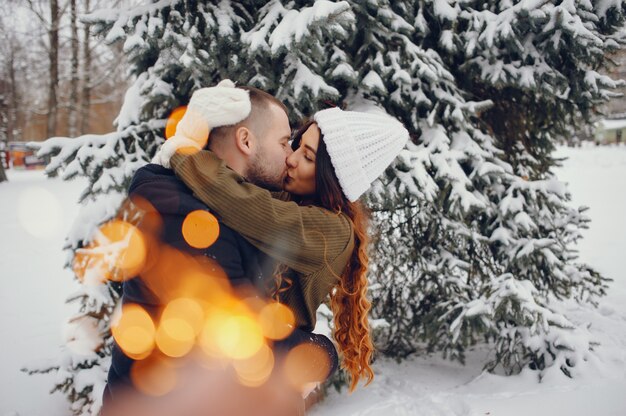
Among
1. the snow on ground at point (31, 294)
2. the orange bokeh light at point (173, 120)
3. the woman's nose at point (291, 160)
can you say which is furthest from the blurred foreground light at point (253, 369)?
the snow on ground at point (31, 294)

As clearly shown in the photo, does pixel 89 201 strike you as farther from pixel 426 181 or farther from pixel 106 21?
pixel 426 181

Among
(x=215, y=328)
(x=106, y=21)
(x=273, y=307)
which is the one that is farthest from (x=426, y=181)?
(x=106, y=21)

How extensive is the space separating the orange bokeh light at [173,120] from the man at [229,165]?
1.70 meters

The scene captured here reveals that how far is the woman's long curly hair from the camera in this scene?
6.39 ft

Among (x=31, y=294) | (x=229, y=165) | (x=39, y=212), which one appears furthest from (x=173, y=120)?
(x=39, y=212)

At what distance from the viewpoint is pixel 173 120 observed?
3.53 m

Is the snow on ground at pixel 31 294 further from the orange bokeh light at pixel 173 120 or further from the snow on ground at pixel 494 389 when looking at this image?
the snow on ground at pixel 494 389

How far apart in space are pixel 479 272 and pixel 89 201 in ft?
12.1

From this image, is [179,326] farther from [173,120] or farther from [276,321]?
[173,120]

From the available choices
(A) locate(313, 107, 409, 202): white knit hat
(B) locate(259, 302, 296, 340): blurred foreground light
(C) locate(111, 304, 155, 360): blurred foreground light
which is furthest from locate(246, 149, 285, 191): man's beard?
(C) locate(111, 304, 155, 360): blurred foreground light

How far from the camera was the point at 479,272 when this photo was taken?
4.26 meters

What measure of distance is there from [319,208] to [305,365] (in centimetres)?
67

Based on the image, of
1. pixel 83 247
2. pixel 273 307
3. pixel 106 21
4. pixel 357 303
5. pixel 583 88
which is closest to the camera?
pixel 273 307

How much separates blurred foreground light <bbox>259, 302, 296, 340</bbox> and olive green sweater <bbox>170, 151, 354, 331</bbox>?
14 centimetres
